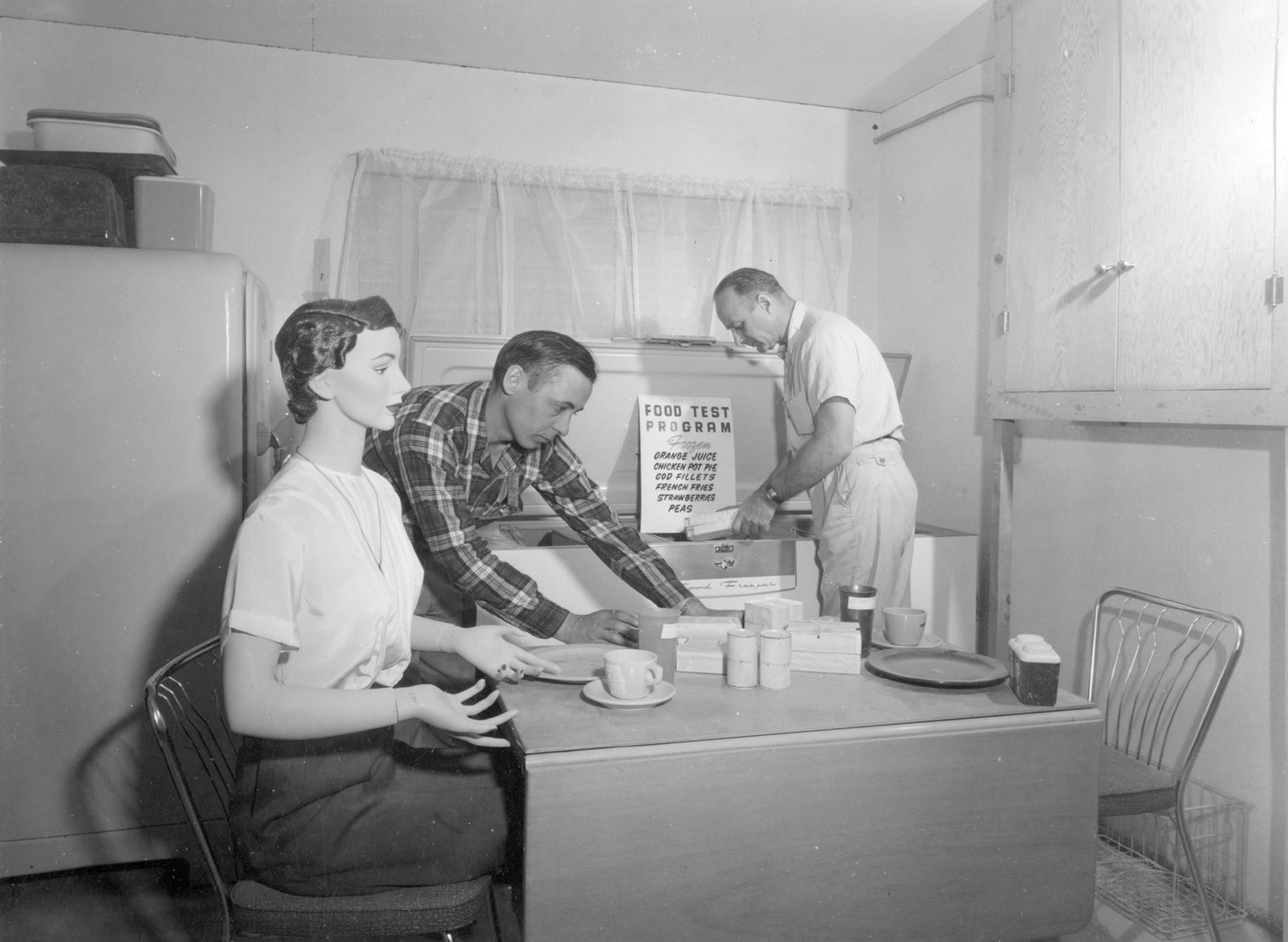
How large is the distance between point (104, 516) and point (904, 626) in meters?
1.94

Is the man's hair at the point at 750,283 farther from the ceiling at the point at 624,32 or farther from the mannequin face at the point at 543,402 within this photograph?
the mannequin face at the point at 543,402

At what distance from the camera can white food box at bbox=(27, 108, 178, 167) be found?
2525mm

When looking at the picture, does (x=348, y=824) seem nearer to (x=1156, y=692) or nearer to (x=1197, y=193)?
(x=1156, y=692)

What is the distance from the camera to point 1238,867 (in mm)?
2377

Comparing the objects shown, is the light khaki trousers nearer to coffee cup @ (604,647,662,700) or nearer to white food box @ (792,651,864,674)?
white food box @ (792,651,864,674)

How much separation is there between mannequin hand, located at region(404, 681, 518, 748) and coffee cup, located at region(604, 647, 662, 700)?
0.22 meters

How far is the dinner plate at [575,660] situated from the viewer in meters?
1.67

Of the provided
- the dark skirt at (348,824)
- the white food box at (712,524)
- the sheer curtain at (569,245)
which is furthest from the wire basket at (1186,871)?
the sheer curtain at (569,245)

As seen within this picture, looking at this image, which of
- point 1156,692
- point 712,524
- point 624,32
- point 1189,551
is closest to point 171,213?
point 624,32

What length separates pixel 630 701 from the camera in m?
1.53

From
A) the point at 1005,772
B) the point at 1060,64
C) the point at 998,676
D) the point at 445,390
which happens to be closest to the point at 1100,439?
the point at 1060,64

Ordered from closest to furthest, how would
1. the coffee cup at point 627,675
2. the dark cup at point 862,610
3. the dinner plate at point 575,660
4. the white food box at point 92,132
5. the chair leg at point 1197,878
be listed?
the coffee cup at point 627,675 < the dinner plate at point 575,660 < the dark cup at point 862,610 < the chair leg at point 1197,878 < the white food box at point 92,132

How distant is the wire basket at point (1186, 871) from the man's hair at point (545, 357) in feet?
5.85

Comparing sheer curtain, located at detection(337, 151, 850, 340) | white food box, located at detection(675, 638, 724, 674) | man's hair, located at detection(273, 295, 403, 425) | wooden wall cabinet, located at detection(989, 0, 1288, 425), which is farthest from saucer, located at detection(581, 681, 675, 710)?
sheer curtain, located at detection(337, 151, 850, 340)
